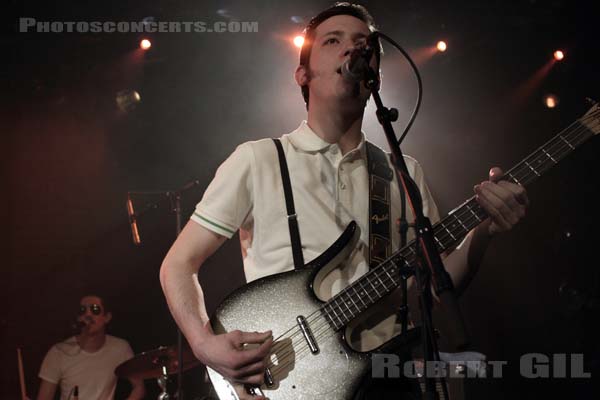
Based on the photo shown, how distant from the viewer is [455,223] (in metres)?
2.52

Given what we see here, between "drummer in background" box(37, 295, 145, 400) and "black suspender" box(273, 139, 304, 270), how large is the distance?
184 inches

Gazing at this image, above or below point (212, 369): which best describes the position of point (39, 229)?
above

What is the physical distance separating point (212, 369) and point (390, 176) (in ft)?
4.07

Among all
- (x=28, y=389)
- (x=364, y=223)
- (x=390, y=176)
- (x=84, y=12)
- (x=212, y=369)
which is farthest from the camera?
(x=28, y=389)

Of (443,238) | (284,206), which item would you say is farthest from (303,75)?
(443,238)

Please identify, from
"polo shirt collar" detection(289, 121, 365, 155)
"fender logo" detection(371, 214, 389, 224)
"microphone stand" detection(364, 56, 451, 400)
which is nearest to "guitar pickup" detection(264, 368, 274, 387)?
"microphone stand" detection(364, 56, 451, 400)

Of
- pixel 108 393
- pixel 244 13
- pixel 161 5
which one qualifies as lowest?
pixel 108 393

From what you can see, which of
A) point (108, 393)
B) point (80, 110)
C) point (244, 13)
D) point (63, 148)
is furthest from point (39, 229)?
point (244, 13)

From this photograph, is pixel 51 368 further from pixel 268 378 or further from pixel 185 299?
pixel 268 378

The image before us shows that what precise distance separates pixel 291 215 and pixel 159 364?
3651 millimetres

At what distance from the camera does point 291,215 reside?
104 inches

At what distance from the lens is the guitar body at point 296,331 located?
2.31 metres

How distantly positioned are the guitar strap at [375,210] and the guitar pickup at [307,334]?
8.5 inches

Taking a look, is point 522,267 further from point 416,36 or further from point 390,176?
point 390,176
